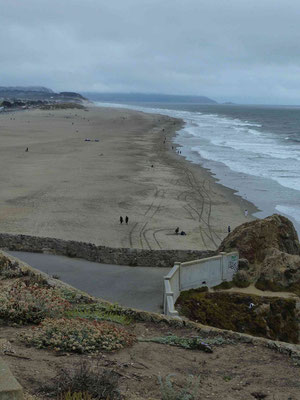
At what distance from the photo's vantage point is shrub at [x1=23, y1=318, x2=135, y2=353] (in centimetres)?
749

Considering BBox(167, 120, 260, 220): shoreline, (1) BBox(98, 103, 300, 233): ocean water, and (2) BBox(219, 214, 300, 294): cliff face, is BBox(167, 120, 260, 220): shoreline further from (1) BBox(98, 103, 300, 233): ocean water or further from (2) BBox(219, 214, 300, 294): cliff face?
(2) BBox(219, 214, 300, 294): cliff face

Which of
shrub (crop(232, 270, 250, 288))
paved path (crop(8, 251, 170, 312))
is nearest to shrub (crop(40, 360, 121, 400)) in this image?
paved path (crop(8, 251, 170, 312))

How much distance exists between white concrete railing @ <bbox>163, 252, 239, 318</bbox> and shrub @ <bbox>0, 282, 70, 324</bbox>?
433 centimetres

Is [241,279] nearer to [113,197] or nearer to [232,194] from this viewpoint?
[113,197]

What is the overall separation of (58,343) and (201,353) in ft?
7.66

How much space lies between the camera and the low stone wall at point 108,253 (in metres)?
16.7

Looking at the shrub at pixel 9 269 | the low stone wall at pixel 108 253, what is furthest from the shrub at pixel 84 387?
the low stone wall at pixel 108 253

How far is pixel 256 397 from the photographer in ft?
21.2

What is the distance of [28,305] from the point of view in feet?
29.5

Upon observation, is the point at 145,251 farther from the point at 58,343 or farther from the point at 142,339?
the point at 58,343

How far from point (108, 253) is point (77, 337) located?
363 inches

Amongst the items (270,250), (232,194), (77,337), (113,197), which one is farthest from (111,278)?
(232,194)

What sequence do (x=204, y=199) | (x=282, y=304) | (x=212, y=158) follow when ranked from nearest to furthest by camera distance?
(x=282, y=304) → (x=204, y=199) → (x=212, y=158)

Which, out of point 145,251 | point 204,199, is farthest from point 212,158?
point 145,251
